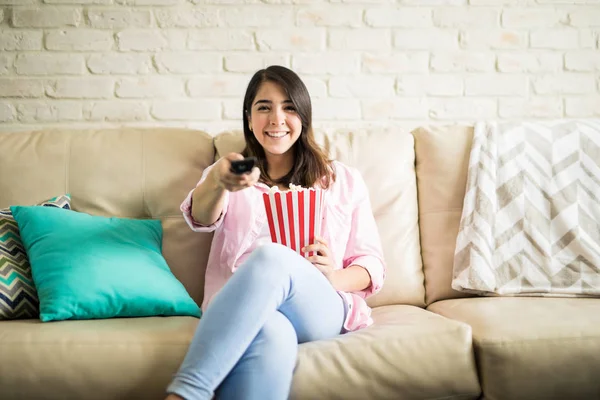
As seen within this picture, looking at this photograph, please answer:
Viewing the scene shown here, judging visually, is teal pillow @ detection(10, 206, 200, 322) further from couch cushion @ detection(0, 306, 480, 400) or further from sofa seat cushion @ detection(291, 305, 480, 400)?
sofa seat cushion @ detection(291, 305, 480, 400)

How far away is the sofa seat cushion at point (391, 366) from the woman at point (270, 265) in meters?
0.07

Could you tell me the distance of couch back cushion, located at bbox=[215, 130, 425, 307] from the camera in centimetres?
197

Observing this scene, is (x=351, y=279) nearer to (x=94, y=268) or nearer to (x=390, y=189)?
(x=390, y=189)

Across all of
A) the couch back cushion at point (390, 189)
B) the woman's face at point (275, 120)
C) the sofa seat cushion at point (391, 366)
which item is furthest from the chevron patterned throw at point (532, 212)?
the woman's face at point (275, 120)

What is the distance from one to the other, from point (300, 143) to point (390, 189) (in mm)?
356

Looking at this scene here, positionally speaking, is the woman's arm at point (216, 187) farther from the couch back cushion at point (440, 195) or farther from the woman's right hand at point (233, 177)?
the couch back cushion at point (440, 195)

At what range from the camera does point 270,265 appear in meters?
1.35

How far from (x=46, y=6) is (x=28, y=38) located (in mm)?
142

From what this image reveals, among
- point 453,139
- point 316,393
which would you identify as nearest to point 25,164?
point 316,393

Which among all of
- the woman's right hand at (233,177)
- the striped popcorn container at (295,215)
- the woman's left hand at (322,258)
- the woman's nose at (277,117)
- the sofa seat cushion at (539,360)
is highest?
the woman's nose at (277,117)

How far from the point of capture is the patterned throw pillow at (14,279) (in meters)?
1.61

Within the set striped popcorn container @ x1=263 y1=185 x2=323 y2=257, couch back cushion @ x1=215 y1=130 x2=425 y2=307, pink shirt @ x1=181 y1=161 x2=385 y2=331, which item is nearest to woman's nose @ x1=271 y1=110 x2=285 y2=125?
pink shirt @ x1=181 y1=161 x2=385 y2=331

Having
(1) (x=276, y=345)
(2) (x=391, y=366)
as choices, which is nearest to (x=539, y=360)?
(2) (x=391, y=366)

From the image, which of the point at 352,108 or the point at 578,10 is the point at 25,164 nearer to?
the point at 352,108
